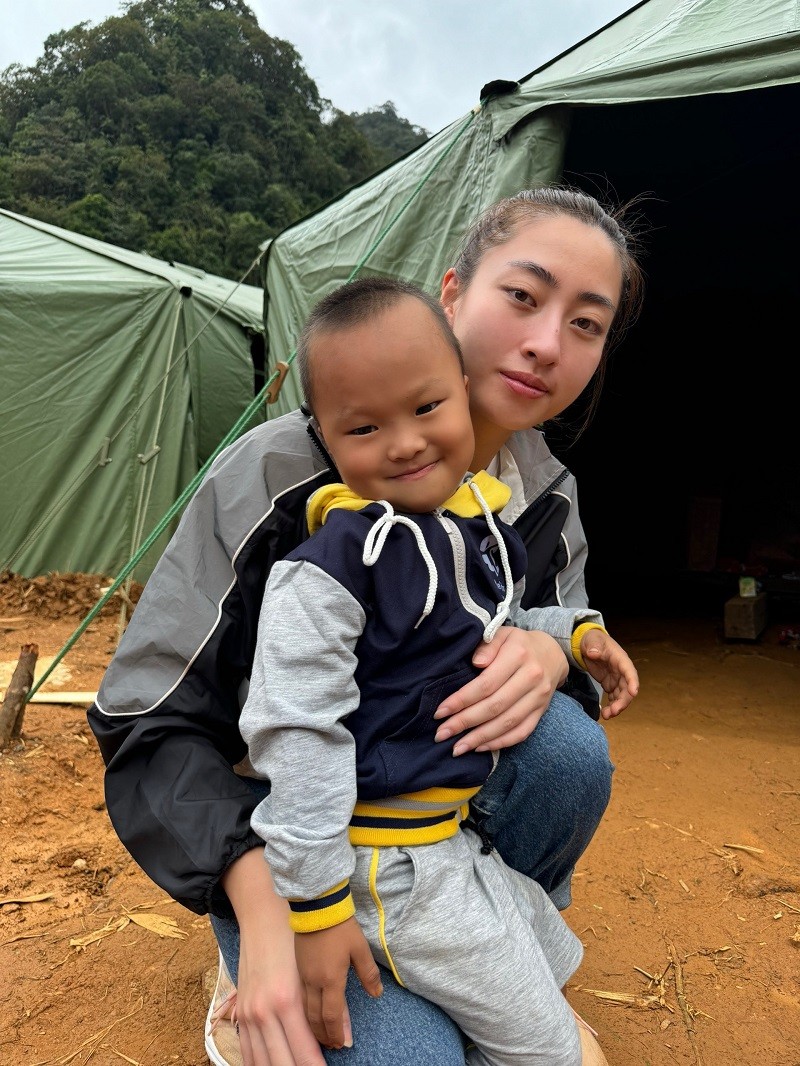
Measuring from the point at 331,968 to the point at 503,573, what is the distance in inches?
24.2

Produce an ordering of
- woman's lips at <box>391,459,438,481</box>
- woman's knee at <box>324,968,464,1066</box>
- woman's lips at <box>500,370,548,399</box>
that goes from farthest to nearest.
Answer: woman's lips at <box>500,370,548,399</box> < woman's lips at <box>391,459,438,481</box> < woman's knee at <box>324,968,464,1066</box>

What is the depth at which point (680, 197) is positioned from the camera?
182 inches

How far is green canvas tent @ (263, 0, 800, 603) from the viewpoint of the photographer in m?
2.87

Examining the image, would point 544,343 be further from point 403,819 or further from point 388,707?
point 403,819

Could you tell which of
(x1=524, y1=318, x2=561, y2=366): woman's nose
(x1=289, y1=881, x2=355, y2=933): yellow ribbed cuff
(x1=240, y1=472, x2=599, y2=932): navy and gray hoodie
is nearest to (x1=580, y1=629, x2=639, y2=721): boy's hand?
(x1=240, y1=472, x2=599, y2=932): navy and gray hoodie

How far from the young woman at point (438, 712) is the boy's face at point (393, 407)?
18 cm

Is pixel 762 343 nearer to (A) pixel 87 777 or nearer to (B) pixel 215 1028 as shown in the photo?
(A) pixel 87 777

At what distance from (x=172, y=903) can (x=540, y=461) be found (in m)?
1.63

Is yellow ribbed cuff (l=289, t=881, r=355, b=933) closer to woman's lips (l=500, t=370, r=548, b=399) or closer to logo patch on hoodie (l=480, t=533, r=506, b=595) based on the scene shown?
logo patch on hoodie (l=480, t=533, r=506, b=595)

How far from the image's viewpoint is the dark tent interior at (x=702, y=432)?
5.59 m

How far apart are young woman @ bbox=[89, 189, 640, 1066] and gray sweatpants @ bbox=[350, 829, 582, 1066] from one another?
0.06m

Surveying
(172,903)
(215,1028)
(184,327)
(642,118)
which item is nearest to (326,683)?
(215,1028)

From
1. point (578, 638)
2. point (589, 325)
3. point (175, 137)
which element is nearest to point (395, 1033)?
point (578, 638)

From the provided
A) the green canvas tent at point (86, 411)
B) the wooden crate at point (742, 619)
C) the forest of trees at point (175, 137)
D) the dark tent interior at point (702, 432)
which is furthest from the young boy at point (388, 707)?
the forest of trees at point (175, 137)
